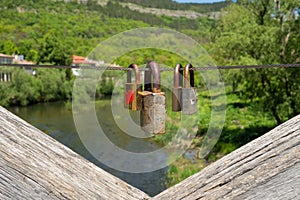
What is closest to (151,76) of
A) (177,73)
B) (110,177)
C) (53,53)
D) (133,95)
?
(177,73)

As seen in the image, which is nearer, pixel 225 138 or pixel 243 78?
pixel 243 78

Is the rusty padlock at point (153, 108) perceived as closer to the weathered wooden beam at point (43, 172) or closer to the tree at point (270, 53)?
the weathered wooden beam at point (43, 172)

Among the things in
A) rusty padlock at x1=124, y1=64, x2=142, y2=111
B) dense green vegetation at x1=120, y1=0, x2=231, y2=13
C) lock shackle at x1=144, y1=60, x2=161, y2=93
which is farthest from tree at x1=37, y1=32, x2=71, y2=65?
dense green vegetation at x1=120, y1=0, x2=231, y2=13

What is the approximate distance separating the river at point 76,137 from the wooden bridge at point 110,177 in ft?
31.5

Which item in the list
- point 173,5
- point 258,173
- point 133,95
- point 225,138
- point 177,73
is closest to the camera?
point 258,173

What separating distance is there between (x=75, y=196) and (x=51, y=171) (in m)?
0.05

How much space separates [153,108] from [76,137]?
17.0 meters

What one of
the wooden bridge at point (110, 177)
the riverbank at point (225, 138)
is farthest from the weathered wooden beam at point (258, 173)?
the riverbank at point (225, 138)

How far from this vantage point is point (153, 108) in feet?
3.77

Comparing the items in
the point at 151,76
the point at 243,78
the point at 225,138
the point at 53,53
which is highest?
the point at 151,76

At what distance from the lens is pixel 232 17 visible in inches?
981

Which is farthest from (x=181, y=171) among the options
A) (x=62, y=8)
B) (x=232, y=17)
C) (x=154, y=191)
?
(x=62, y=8)

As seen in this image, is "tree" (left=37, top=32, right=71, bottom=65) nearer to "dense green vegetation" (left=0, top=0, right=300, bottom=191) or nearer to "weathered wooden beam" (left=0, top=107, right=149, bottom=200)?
"dense green vegetation" (left=0, top=0, right=300, bottom=191)

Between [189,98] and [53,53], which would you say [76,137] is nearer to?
[189,98]
